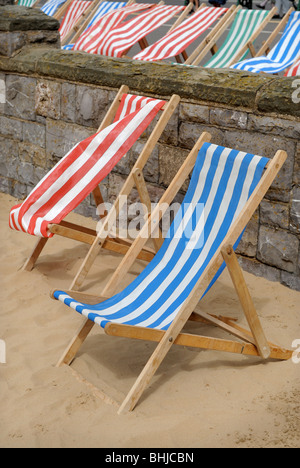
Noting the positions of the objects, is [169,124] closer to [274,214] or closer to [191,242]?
[274,214]

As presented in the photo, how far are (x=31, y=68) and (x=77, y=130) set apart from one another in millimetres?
698

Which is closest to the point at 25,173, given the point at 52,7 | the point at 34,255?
the point at 34,255

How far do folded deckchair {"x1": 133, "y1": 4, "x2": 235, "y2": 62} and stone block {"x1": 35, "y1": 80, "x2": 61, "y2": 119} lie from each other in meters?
2.05

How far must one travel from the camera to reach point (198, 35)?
25.1 ft

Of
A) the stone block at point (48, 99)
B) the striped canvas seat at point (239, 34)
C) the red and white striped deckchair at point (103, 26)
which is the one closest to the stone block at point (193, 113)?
the stone block at point (48, 99)

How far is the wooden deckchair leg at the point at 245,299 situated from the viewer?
115 inches

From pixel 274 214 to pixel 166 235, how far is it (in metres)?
0.65

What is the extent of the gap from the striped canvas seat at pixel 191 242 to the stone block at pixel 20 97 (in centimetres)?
230

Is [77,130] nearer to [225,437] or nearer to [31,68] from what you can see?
[31,68]

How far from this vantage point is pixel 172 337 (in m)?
2.86

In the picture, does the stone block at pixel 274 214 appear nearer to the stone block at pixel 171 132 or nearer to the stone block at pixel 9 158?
the stone block at pixel 171 132

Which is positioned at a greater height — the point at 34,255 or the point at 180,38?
the point at 180,38

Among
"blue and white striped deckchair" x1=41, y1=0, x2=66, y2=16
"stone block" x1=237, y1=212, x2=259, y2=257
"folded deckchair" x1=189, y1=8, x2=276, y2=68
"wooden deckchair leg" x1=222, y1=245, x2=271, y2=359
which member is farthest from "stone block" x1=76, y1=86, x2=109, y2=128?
"blue and white striped deckchair" x1=41, y1=0, x2=66, y2=16

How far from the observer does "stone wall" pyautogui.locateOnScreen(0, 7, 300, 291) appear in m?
3.71
